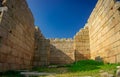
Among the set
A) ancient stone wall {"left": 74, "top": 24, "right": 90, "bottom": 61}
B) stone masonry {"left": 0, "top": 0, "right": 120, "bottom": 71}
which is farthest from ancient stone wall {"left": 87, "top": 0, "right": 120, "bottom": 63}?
ancient stone wall {"left": 74, "top": 24, "right": 90, "bottom": 61}

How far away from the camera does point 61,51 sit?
15.9 metres

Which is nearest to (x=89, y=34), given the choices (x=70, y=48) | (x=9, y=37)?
(x=70, y=48)

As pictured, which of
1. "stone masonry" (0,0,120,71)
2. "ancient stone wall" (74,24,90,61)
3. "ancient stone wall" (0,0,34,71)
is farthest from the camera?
"ancient stone wall" (74,24,90,61)

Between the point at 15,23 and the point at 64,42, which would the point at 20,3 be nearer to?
the point at 15,23

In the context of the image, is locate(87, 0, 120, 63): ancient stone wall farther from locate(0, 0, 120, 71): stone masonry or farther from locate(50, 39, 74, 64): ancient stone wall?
locate(50, 39, 74, 64): ancient stone wall

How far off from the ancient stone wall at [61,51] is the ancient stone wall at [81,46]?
123cm

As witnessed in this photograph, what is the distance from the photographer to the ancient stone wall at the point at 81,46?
1439 cm

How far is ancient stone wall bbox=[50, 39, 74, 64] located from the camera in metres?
15.5

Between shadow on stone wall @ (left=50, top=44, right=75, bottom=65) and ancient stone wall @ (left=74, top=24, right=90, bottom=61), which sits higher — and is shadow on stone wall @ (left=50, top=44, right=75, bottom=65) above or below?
below

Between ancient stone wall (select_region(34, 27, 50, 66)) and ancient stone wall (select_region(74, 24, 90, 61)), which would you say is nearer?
ancient stone wall (select_region(34, 27, 50, 66))

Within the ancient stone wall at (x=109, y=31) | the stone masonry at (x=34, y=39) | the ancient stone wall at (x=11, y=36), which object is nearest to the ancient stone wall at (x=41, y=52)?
the stone masonry at (x=34, y=39)

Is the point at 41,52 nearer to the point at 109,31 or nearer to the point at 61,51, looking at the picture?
the point at 61,51

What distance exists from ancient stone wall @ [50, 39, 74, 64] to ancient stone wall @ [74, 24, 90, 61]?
1.23 metres

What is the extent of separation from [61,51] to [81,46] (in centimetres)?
244
